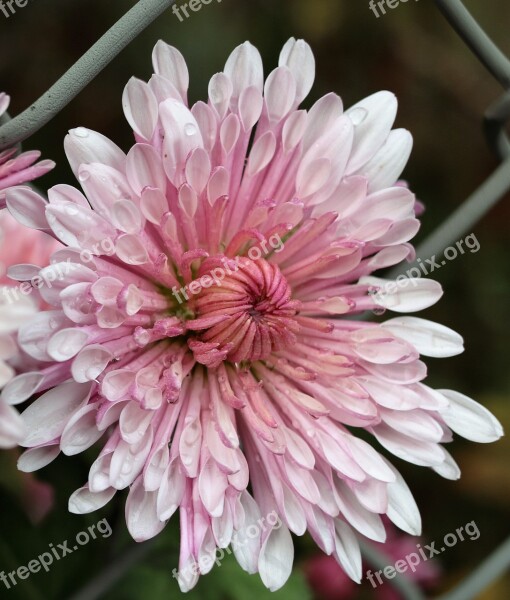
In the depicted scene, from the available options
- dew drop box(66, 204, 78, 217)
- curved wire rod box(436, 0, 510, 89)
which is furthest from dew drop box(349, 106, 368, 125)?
dew drop box(66, 204, 78, 217)

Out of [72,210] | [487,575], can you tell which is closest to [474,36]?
[72,210]

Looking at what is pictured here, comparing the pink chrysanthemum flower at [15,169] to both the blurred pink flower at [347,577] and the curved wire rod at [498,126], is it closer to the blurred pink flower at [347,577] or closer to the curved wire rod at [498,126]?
the curved wire rod at [498,126]

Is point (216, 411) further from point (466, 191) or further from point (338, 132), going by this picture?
point (466, 191)

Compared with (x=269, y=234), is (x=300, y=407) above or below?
below

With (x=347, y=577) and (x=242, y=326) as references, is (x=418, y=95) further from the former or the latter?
(x=242, y=326)

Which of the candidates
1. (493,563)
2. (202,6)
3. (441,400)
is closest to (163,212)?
(441,400)

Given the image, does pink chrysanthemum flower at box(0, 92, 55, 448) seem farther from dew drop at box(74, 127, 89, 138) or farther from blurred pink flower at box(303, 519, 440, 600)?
blurred pink flower at box(303, 519, 440, 600)
